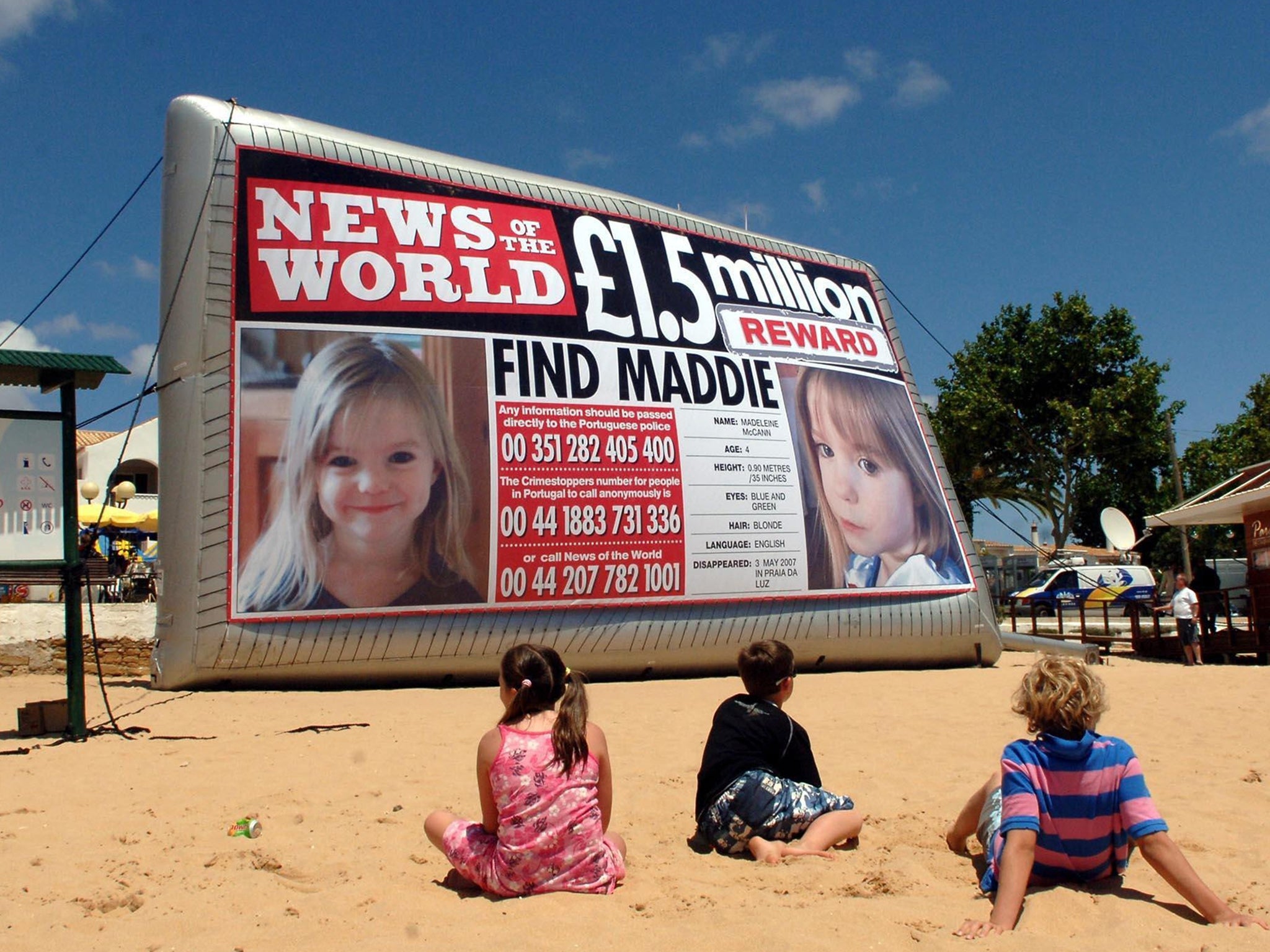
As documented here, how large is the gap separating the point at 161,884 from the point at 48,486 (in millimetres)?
3348

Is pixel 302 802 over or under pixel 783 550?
under

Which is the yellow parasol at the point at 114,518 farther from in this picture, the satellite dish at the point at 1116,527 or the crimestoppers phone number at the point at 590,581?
the satellite dish at the point at 1116,527

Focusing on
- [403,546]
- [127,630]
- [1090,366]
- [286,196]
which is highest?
[1090,366]

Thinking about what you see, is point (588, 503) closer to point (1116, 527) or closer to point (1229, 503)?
point (1229, 503)

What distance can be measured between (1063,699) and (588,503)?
631cm

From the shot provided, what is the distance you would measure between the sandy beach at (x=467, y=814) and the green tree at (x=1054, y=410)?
25.1m

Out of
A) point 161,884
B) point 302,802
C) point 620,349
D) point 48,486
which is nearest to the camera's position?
point 161,884

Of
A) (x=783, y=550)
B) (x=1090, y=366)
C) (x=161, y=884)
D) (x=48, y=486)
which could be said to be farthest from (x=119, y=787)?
(x=1090, y=366)

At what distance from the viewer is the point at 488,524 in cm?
875

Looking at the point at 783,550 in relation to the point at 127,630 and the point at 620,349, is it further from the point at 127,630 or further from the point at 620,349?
the point at 127,630

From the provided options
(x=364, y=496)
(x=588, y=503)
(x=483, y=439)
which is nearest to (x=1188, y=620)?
(x=588, y=503)

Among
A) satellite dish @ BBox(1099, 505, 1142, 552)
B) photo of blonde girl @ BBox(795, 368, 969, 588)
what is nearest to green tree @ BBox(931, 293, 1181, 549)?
satellite dish @ BBox(1099, 505, 1142, 552)

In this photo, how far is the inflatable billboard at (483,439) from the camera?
8086 millimetres

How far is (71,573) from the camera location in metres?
6.00
